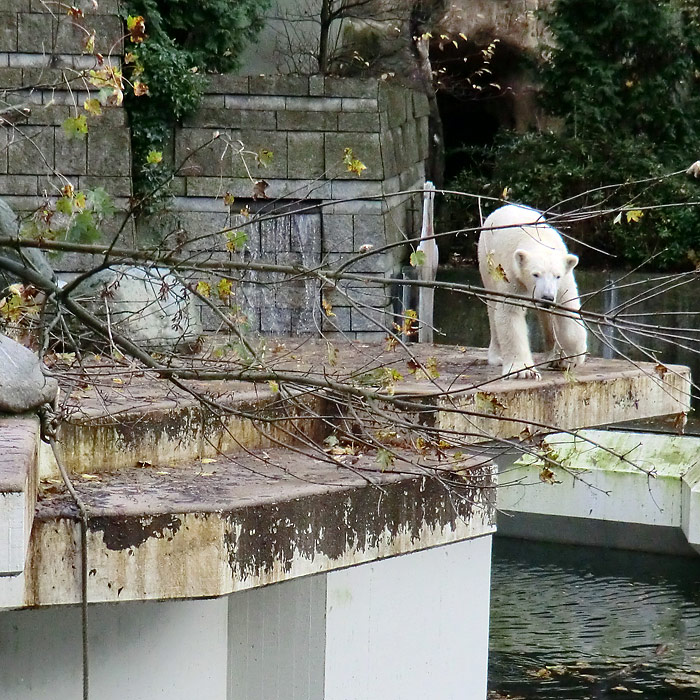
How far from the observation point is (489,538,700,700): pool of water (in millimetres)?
6930

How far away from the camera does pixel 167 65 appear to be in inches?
401

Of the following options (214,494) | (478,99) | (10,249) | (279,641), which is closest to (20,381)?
(214,494)

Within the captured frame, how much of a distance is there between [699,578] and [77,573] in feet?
23.0

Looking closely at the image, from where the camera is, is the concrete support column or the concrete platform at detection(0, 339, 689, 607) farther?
the concrete support column

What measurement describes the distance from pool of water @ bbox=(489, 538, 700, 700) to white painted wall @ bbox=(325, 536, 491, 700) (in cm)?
202

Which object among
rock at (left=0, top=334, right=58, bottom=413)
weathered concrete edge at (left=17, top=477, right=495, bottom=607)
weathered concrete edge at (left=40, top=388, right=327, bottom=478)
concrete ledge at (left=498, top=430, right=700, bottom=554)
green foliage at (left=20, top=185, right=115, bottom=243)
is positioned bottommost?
concrete ledge at (left=498, top=430, right=700, bottom=554)

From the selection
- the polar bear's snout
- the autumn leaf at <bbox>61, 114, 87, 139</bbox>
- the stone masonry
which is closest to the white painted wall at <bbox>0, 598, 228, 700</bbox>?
the autumn leaf at <bbox>61, 114, 87, 139</bbox>

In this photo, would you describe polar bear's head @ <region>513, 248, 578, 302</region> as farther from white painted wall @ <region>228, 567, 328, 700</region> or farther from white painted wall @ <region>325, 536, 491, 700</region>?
white painted wall @ <region>228, 567, 328, 700</region>

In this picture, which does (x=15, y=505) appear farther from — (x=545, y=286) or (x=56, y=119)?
(x=56, y=119)

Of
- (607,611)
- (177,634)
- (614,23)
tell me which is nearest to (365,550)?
(177,634)

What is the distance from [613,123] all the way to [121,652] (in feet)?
34.8

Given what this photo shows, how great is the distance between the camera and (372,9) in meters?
12.8

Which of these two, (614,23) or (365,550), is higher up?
(614,23)

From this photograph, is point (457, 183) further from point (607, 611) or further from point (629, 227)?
point (607, 611)
